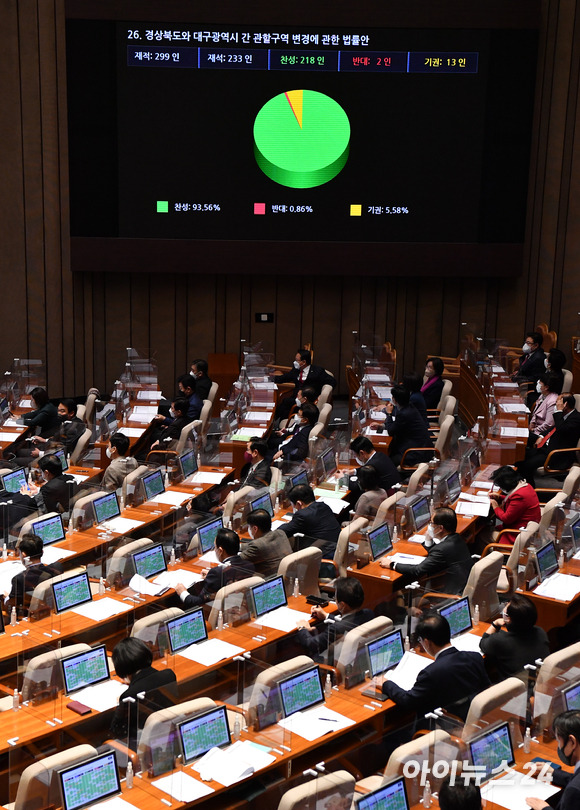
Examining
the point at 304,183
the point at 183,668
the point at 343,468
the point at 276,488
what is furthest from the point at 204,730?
the point at 304,183

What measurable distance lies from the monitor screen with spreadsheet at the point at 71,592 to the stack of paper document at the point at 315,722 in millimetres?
1915

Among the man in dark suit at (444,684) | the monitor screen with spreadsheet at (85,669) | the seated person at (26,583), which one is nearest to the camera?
the man in dark suit at (444,684)

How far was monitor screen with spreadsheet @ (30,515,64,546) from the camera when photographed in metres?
7.36

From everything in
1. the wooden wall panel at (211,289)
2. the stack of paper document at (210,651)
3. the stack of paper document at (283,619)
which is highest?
the wooden wall panel at (211,289)

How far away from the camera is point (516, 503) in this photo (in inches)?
297

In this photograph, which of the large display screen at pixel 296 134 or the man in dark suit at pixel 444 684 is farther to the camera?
the large display screen at pixel 296 134

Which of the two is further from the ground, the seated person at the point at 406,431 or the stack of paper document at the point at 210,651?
the seated person at the point at 406,431

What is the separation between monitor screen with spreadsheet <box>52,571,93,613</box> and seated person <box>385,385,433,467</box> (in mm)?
3986

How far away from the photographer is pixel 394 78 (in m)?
12.7

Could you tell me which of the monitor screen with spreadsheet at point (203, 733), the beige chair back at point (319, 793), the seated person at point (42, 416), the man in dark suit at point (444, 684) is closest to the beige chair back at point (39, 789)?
the monitor screen with spreadsheet at point (203, 733)

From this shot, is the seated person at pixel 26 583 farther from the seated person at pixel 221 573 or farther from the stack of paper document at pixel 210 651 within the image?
the stack of paper document at pixel 210 651

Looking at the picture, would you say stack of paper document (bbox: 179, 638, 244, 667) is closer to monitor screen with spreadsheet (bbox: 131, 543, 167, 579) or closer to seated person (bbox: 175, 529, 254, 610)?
seated person (bbox: 175, 529, 254, 610)

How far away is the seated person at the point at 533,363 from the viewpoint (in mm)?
12086

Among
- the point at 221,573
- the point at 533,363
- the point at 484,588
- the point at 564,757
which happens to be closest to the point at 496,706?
the point at 564,757
